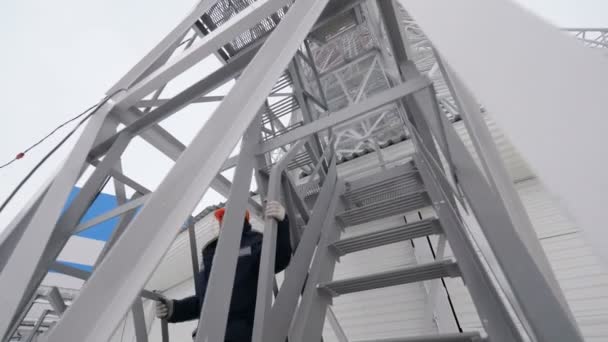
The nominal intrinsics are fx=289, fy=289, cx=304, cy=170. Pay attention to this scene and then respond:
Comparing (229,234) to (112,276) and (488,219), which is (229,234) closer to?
(112,276)

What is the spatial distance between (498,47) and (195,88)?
2.29 metres

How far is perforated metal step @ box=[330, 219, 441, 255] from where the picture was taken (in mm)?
2365

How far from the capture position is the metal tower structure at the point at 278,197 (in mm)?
723

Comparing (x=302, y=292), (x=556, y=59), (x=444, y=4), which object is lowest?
(x=302, y=292)

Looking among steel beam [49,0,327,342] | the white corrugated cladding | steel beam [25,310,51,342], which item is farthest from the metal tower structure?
the white corrugated cladding

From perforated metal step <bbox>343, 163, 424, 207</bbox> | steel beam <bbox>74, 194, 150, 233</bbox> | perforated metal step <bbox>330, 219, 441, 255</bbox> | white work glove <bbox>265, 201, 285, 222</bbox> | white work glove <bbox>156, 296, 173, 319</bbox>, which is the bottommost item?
perforated metal step <bbox>343, 163, 424, 207</bbox>

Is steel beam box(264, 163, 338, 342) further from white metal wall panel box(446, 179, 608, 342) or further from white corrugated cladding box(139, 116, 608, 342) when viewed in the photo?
white metal wall panel box(446, 179, 608, 342)

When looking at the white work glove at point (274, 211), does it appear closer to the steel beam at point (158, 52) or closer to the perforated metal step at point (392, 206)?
the perforated metal step at point (392, 206)

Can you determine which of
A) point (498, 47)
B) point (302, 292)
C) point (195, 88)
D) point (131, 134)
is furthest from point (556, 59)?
point (131, 134)

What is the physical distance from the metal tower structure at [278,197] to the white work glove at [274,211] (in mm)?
79

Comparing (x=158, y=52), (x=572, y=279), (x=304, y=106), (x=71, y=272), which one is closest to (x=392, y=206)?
(x=304, y=106)

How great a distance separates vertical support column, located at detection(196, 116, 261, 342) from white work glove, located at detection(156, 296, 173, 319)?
1.13 m

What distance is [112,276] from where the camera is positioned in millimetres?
657

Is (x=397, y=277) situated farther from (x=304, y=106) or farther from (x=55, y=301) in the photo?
(x=55, y=301)
